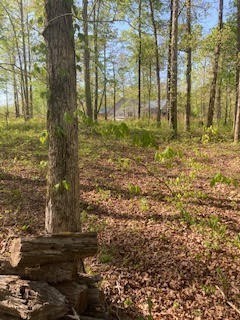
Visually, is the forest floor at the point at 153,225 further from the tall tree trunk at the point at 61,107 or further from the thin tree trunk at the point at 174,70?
the thin tree trunk at the point at 174,70

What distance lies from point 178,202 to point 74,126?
4173 millimetres

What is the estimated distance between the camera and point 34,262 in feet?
9.73

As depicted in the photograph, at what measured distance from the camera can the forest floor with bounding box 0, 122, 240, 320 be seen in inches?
154

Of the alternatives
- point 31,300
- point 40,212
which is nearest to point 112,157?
point 40,212

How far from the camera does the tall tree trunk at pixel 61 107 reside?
3.20 metres

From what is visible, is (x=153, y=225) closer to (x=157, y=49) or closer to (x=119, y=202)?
(x=119, y=202)

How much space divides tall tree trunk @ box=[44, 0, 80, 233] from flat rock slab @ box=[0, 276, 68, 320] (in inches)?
38.8

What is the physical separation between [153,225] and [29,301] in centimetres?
355

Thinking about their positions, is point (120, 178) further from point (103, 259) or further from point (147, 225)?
point (103, 259)

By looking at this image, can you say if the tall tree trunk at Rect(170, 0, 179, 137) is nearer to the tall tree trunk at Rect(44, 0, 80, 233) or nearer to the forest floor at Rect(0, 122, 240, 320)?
the forest floor at Rect(0, 122, 240, 320)

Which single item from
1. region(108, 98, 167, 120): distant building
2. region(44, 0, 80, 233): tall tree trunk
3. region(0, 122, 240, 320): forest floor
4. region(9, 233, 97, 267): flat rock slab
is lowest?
region(0, 122, 240, 320): forest floor

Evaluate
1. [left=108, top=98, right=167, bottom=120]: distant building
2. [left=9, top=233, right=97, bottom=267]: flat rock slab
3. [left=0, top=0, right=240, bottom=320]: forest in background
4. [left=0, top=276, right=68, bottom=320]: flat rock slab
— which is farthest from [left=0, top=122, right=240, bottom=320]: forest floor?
[left=108, top=98, right=167, bottom=120]: distant building

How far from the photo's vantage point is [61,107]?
3.27 meters

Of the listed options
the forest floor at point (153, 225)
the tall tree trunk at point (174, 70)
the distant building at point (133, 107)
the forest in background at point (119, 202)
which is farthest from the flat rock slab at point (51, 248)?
the distant building at point (133, 107)
